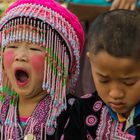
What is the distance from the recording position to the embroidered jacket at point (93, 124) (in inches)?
52.8

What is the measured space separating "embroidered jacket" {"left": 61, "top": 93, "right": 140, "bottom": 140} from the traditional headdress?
0.13m

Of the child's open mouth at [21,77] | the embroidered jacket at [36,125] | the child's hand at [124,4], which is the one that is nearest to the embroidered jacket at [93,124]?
the embroidered jacket at [36,125]

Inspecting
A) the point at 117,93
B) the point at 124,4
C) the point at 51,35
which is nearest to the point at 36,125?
the point at 51,35

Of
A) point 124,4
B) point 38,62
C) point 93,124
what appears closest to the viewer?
point 93,124

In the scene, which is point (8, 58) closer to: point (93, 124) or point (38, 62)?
point (38, 62)

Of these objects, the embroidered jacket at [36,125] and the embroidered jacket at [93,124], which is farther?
the embroidered jacket at [36,125]

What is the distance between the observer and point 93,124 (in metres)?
1.40

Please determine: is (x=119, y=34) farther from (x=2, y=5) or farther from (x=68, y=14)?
(x=2, y=5)

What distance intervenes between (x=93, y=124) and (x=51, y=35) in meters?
0.37

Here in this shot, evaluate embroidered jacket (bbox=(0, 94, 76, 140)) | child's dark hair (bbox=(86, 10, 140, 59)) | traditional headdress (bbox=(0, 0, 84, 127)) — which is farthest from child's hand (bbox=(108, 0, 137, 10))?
child's dark hair (bbox=(86, 10, 140, 59))

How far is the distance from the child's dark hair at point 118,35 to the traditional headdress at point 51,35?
1.09 feet

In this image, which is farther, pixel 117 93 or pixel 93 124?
pixel 93 124

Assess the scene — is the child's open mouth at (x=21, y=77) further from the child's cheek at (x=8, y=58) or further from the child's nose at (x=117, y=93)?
the child's nose at (x=117, y=93)

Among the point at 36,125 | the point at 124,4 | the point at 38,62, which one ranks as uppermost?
the point at 124,4
